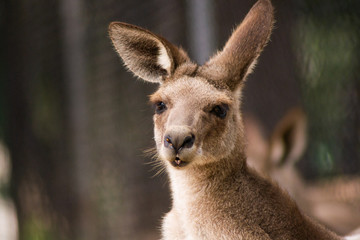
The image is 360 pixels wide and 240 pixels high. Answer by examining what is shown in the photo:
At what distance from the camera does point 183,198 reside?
7.66 ft

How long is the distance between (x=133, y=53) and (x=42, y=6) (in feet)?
11.9

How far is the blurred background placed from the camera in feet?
13.1

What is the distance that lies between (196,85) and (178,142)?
40cm

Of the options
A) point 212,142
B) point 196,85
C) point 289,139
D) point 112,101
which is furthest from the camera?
point 112,101

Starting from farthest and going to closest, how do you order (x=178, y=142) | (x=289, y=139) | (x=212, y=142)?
(x=289, y=139), (x=212, y=142), (x=178, y=142)

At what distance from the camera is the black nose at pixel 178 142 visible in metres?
2.05

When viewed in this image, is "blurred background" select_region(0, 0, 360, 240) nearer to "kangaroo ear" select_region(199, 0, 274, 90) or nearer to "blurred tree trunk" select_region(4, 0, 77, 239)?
"blurred tree trunk" select_region(4, 0, 77, 239)

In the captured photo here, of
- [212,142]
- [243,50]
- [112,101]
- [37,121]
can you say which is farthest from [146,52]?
[37,121]

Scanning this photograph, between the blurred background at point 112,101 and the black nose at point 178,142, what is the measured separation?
170 cm

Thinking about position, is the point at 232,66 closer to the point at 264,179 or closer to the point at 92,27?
the point at 264,179

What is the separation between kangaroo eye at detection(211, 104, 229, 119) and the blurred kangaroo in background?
6.33 ft

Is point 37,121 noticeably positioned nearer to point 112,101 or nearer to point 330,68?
point 112,101

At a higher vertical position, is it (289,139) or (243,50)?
(243,50)

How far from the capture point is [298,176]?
472 centimetres
